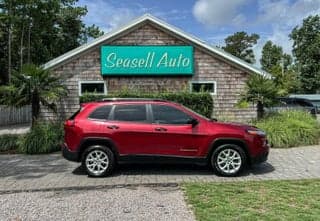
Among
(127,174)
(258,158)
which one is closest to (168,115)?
(127,174)

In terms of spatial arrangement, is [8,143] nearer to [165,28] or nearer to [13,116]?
[165,28]

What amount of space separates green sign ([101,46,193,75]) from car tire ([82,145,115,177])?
10026 mm

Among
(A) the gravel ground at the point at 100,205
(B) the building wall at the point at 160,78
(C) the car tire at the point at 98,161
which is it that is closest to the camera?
(A) the gravel ground at the point at 100,205

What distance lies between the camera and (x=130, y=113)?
8.95 metres

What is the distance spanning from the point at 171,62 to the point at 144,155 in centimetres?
1043

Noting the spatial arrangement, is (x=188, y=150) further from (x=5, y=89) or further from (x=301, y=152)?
(x=5, y=89)

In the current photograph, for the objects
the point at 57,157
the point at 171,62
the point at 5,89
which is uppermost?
the point at 171,62

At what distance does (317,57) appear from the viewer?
49250 mm

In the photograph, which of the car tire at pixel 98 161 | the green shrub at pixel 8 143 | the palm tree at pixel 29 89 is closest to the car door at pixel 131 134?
the car tire at pixel 98 161

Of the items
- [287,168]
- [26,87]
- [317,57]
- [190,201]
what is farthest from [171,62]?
[317,57]

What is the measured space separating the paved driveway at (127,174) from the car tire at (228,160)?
0.18 meters

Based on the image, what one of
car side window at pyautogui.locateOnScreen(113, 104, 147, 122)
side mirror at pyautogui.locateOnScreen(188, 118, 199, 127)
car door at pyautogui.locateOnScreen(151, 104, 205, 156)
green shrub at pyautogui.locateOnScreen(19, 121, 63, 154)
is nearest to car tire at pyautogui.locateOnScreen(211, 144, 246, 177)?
car door at pyautogui.locateOnScreen(151, 104, 205, 156)

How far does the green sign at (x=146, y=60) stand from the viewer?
729 inches

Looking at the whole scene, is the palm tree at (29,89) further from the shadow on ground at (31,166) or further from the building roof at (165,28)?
the building roof at (165,28)
